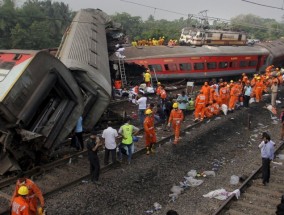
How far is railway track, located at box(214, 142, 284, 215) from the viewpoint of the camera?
844cm

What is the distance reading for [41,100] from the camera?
9.30 metres

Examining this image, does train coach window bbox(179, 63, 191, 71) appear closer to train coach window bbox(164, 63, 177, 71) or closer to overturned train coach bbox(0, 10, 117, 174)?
train coach window bbox(164, 63, 177, 71)

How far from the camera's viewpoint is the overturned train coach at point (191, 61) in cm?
2330

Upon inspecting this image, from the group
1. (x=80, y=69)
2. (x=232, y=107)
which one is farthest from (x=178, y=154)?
(x=232, y=107)

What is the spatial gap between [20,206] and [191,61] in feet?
62.5

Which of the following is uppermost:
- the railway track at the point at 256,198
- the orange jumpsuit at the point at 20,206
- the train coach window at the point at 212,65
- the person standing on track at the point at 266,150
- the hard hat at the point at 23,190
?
the hard hat at the point at 23,190

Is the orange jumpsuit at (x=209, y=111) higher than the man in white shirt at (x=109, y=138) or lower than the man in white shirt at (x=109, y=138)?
lower

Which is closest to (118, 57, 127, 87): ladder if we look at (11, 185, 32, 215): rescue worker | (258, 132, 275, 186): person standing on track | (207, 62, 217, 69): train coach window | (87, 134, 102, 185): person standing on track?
(207, 62, 217, 69): train coach window

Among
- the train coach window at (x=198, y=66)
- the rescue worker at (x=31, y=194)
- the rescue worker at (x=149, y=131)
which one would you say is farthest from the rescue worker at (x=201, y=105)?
the rescue worker at (x=31, y=194)

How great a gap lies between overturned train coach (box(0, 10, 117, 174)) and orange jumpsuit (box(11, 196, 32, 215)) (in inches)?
92.9

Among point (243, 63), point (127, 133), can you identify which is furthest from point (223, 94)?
point (243, 63)

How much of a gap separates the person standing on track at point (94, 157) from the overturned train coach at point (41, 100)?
1130mm

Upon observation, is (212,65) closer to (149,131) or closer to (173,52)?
(173,52)

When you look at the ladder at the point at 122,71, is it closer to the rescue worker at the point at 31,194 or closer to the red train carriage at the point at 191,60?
the red train carriage at the point at 191,60
